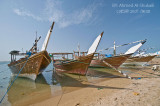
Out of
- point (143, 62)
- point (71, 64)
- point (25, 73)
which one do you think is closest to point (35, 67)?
point (25, 73)

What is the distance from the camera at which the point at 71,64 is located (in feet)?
29.9

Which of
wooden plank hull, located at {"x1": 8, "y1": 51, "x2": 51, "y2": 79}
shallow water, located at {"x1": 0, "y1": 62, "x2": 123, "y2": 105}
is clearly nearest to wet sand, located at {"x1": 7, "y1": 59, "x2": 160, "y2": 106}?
shallow water, located at {"x1": 0, "y1": 62, "x2": 123, "y2": 105}

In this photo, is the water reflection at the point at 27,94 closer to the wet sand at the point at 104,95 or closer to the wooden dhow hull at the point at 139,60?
the wet sand at the point at 104,95

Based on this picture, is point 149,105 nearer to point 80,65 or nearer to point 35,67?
point 80,65

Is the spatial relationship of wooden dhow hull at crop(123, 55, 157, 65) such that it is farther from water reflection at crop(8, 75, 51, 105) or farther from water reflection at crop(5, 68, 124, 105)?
water reflection at crop(8, 75, 51, 105)

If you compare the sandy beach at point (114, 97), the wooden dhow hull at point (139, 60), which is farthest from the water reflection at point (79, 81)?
the wooden dhow hull at point (139, 60)

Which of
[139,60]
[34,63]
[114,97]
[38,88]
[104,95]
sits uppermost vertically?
[34,63]

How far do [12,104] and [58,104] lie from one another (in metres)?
2.74

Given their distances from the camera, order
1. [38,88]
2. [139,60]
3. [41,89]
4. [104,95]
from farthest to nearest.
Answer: [139,60]
[38,88]
[41,89]
[104,95]

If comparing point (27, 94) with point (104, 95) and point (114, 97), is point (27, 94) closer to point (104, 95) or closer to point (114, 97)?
point (104, 95)

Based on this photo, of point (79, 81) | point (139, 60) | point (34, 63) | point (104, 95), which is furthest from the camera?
point (139, 60)

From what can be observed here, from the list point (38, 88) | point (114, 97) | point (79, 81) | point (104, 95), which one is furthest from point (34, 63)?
point (114, 97)

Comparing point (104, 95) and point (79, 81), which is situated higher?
point (104, 95)

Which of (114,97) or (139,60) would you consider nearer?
(114,97)
